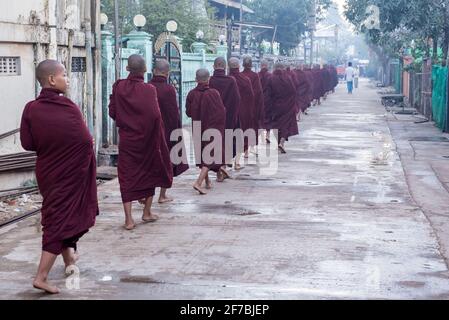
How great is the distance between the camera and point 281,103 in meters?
14.4

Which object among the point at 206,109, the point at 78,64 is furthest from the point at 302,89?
the point at 206,109

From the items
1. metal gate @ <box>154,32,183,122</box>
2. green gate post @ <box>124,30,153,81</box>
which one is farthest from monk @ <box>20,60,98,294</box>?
metal gate @ <box>154,32,183,122</box>

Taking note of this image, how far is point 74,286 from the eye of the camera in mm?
5719

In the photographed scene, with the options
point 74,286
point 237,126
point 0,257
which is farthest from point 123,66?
point 74,286

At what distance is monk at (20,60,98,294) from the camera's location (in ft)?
17.9

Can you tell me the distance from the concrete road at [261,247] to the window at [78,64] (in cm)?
247

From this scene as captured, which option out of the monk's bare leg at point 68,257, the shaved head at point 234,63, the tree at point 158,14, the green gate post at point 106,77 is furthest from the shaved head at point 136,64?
the tree at point 158,14

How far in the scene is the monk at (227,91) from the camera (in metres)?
10.9

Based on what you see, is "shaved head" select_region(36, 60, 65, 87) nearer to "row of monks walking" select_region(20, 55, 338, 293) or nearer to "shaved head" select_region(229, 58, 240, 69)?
"row of monks walking" select_region(20, 55, 338, 293)

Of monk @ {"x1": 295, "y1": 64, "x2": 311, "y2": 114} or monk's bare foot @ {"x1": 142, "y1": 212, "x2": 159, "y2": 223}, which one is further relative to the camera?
monk @ {"x1": 295, "y1": 64, "x2": 311, "y2": 114}

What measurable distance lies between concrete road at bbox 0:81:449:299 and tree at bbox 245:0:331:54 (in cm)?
3745

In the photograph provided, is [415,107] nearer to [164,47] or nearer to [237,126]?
[164,47]

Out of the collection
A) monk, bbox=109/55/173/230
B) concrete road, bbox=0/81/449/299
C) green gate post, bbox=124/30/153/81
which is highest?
green gate post, bbox=124/30/153/81

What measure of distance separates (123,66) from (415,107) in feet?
54.1
